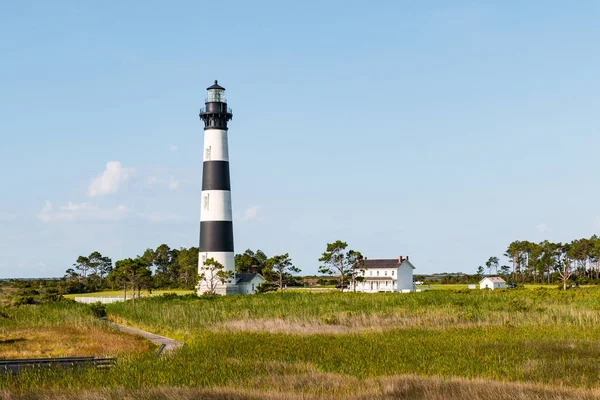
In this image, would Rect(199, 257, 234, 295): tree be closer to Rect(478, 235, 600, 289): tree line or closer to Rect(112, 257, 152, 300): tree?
Rect(112, 257, 152, 300): tree

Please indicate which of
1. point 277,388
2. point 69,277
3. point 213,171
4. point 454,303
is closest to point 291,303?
point 454,303

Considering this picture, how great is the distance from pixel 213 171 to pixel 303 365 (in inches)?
1690

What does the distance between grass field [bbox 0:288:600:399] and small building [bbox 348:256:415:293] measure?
5566cm

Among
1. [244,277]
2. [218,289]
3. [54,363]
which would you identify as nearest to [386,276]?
[244,277]

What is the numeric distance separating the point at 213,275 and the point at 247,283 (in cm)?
1306

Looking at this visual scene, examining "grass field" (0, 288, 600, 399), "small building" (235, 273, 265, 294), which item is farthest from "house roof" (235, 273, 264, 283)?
"grass field" (0, 288, 600, 399)

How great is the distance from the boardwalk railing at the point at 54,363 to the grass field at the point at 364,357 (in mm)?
713

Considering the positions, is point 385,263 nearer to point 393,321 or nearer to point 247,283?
point 247,283

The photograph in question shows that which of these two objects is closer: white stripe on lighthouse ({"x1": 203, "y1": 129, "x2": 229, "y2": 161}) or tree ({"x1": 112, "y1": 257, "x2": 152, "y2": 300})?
white stripe on lighthouse ({"x1": 203, "y1": 129, "x2": 229, "y2": 161})

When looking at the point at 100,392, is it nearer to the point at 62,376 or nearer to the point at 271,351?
the point at 62,376

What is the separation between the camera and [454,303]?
4331 centimetres

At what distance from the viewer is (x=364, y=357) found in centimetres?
2128

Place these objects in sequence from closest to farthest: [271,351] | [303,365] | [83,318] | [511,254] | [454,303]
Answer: [303,365]
[271,351]
[83,318]
[454,303]
[511,254]

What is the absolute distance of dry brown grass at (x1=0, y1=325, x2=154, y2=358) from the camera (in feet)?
84.2
